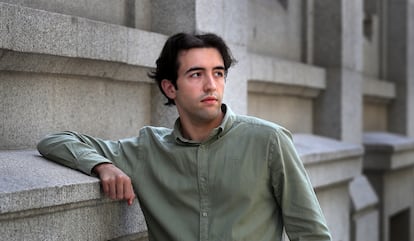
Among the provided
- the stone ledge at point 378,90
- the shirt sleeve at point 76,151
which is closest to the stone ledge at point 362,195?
the stone ledge at point 378,90

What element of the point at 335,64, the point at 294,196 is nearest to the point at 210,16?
the point at 294,196

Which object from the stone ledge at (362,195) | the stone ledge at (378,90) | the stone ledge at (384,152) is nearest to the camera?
the stone ledge at (362,195)

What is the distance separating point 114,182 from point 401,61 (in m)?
9.99

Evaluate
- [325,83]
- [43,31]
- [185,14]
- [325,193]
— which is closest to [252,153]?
[43,31]

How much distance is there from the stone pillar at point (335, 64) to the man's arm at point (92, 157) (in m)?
Answer: 5.64

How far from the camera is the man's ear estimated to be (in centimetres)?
374

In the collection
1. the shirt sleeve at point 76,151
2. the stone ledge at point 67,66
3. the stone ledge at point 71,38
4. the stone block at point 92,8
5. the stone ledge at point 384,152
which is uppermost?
the stone block at point 92,8

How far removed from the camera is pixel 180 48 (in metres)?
3.62

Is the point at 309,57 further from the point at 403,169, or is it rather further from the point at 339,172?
the point at 403,169

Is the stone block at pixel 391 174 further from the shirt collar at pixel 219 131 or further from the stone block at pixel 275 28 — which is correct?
the shirt collar at pixel 219 131

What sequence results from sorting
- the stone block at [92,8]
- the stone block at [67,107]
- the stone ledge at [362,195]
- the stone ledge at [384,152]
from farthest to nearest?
the stone ledge at [384,152] → the stone ledge at [362,195] → the stone block at [92,8] → the stone block at [67,107]

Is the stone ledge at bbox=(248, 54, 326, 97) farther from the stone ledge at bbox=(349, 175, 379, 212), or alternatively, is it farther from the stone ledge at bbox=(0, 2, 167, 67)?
the stone ledge at bbox=(0, 2, 167, 67)

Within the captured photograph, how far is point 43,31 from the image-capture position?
4.01 meters

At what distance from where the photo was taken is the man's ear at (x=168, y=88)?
374cm
